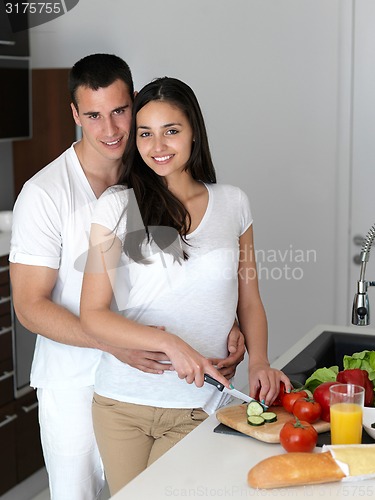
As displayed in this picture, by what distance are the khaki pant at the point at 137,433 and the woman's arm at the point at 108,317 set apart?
161 mm

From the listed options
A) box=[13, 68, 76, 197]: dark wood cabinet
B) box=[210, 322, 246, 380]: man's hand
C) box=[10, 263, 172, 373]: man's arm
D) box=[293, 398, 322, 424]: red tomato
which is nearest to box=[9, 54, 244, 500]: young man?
box=[10, 263, 172, 373]: man's arm

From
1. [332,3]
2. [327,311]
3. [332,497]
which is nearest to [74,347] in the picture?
[332,497]

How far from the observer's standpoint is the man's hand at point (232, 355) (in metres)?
1.91

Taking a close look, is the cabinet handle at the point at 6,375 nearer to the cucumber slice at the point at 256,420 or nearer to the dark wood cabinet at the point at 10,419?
the dark wood cabinet at the point at 10,419

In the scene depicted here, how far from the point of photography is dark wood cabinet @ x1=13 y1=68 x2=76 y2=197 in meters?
3.57

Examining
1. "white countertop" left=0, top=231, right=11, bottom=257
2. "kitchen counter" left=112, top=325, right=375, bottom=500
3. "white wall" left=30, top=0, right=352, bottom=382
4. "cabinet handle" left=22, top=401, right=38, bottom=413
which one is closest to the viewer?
"kitchen counter" left=112, top=325, right=375, bottom=500

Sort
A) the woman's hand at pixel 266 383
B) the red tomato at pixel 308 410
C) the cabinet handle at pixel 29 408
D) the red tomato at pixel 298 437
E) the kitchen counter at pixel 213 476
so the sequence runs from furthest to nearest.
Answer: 1. the cabinet handle at pixel 29 408
2. the woman's hand at pixel 266 383
3. the red tomato at pixel 308 410
4. the red tomato at pixel 298 437
5. the kitchen counter at pixel 213 476

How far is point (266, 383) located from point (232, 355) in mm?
161

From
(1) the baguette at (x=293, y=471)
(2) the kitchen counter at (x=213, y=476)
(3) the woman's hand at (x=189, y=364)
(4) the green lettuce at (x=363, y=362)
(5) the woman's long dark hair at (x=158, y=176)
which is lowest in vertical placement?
(2) the kitchen counter at (x=213, y=476)

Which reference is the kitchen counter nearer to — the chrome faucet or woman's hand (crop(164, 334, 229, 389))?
woman's hand (crop(164, 334, 229, 389))

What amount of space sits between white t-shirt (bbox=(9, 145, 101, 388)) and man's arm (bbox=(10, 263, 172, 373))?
27 mm

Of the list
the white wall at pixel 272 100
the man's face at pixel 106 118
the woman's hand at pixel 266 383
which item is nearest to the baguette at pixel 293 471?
the woman's hand at pixel 266 383

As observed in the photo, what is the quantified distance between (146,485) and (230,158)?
241cm

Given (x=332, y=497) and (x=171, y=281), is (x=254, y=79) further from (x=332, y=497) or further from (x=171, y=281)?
(x=332, y=497)
